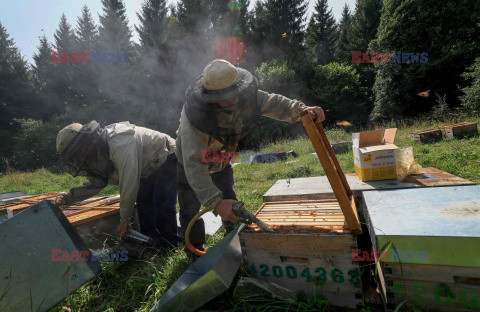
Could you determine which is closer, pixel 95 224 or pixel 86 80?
pixel 95 224

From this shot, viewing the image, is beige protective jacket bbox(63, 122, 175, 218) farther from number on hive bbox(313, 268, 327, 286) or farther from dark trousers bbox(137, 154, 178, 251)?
number on hive bbox(313, 268, 327, 286)

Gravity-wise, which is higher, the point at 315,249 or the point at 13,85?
the point at 13,85

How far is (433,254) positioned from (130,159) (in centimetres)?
241

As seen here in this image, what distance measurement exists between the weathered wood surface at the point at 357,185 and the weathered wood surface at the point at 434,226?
0.35 metres

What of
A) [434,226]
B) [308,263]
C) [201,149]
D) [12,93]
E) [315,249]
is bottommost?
[308,263]

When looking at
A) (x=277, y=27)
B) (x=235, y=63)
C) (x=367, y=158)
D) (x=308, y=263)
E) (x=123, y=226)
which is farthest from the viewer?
(x=277, y=27)

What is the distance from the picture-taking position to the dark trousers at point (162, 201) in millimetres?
2736

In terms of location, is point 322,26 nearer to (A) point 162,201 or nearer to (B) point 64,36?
(B) point 64,36

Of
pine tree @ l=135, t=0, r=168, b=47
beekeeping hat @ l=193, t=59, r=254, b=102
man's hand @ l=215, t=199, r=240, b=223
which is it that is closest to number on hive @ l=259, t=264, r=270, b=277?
man's hand @ l=215, t=199, r=240, b=223

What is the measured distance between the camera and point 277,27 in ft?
67.1

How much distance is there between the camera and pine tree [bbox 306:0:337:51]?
27297 mm

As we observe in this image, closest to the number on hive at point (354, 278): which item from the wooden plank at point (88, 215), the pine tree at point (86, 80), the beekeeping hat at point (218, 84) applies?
the beekeeping hat at point (218, 84)

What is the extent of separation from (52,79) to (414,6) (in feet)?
102

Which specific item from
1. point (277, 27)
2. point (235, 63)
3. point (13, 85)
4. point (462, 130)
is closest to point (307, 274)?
point (462, 130)
